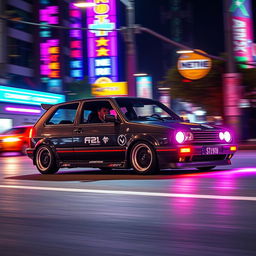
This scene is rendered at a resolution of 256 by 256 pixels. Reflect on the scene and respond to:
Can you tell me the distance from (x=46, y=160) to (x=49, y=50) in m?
43.8

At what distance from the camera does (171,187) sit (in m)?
7.70

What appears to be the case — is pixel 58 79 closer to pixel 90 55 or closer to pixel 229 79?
pixel 90 55

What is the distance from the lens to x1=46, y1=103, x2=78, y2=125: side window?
11.1m

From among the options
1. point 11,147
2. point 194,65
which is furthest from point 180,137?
point 194,65

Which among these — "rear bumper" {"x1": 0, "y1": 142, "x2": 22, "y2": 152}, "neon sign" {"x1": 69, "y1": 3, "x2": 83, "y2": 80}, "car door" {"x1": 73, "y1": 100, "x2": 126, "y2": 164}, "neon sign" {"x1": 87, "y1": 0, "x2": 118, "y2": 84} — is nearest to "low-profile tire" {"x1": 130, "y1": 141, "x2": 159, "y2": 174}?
"car door" {"x1": 73, "y1": 100, "x2": 126, "y2": 164}

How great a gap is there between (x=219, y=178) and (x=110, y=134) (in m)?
2.27

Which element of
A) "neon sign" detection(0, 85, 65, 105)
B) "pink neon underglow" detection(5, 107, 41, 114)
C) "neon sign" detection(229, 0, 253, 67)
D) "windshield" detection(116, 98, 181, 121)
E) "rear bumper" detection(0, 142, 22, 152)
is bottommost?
"rear bumper" detection(0, 142, 22, 152)

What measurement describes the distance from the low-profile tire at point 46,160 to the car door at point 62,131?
154 millimetres

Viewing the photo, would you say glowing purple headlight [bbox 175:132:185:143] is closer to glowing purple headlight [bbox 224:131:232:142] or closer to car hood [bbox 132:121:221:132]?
car hood [bbox 132:121:221:132]

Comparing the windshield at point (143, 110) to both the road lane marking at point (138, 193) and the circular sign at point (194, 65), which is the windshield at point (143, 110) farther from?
the circular sign at point (194, 65)

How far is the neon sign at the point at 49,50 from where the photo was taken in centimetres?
5416

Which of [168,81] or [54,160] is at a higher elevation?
[168,81]

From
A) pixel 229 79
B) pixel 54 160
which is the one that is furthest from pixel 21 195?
pixel 229 79

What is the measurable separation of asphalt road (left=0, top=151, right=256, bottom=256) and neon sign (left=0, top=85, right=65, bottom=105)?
117 ft
